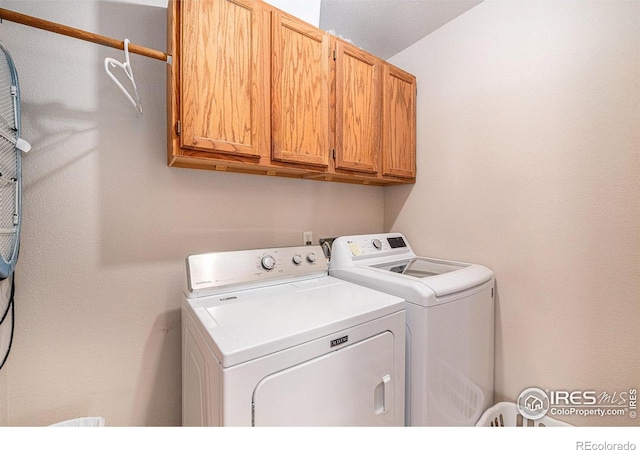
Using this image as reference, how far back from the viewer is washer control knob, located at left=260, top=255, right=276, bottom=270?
53.2 inches

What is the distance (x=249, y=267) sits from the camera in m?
1.32

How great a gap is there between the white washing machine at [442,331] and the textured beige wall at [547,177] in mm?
211

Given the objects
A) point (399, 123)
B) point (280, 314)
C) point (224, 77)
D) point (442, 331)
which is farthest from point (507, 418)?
point (224, 77)

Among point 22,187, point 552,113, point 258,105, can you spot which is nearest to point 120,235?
point 22,187

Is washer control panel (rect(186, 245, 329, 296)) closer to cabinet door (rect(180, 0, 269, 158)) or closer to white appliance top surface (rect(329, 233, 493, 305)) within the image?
white appliance top surface (rect(329, 233, 493, 305))

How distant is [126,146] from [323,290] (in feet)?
3.90

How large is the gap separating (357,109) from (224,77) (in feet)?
2.57

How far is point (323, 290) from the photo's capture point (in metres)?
1.31

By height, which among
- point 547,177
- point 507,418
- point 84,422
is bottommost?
point 507,418

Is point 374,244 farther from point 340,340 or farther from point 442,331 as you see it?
point 340,340

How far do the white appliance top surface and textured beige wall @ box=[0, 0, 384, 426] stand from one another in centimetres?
76

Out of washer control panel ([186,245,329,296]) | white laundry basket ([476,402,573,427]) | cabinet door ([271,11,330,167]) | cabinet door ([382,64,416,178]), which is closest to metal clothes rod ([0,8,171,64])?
cabinet door ([271,11,330,167])

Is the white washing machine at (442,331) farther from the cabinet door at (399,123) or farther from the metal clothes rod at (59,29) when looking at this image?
the metal clothes rod at (59,29)

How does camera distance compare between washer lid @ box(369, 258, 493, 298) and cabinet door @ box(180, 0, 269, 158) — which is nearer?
cabinet door @ box(180, 0, 269, 158)
